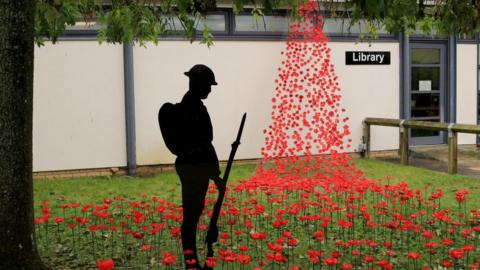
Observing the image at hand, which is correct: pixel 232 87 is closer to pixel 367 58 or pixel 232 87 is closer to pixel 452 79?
pixel 367 58

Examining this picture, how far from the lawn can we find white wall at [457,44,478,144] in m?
4.09

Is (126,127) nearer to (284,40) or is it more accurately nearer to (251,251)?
(284,40)

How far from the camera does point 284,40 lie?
11758 mm

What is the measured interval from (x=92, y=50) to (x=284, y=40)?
145 inches

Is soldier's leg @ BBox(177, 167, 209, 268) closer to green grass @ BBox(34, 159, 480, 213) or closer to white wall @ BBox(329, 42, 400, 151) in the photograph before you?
green grass @ BBox(34, 159, 480, 213)

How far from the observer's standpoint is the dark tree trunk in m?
4.07

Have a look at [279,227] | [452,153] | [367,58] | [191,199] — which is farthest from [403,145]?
[191,199]

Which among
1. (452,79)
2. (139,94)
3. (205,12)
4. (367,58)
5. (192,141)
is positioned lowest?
(192,141)

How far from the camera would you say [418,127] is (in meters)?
11.0

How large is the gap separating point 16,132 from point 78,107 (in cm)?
662

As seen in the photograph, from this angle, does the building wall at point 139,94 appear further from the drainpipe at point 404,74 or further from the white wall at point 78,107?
the drainpipe at point 404,74

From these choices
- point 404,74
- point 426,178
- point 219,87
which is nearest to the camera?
point 426,178

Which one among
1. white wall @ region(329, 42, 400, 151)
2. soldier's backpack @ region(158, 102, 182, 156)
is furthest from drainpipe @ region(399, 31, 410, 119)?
soldier's backpack @ region(158, 102, 182, 156)

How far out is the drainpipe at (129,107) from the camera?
10.6 m
